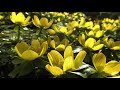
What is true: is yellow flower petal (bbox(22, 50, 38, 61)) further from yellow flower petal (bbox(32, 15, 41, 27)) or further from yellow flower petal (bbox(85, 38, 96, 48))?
yellow flower petal (bbox(32, 15, 41, 27))

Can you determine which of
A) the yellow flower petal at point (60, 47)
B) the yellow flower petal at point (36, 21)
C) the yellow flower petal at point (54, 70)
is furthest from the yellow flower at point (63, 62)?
the yellow flower petal at point (36, 21)

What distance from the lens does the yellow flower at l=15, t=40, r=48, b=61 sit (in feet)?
2.45

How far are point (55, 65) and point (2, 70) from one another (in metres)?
0.18

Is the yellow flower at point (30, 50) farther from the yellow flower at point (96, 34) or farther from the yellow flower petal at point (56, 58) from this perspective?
the yellow flower at point (96, 34)

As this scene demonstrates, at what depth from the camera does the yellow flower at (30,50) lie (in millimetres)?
747

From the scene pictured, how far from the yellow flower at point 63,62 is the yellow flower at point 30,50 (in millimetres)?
39

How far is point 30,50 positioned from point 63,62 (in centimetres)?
10

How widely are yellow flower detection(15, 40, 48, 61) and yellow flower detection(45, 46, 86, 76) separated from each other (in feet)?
0.13
